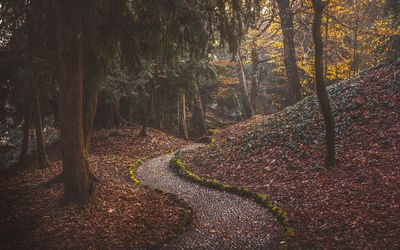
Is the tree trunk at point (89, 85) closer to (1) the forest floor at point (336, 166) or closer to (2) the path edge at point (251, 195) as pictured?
(2) the path edge at point (251, 195)

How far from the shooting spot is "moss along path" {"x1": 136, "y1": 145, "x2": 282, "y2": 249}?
737 centimetres

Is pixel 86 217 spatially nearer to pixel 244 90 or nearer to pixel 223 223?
pixel 223 223

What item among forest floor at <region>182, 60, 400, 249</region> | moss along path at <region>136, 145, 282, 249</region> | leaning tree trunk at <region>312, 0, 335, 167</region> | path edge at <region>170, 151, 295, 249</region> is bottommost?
moss along path at <region>136, 145, 282, 249</region>

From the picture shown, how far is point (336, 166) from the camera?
10.5 metres

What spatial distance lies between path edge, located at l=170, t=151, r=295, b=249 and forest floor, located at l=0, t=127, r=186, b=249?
5.65ft

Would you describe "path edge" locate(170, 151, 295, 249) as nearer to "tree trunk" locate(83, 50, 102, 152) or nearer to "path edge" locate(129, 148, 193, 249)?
"path edge" locate(129, 148, 193, 249)

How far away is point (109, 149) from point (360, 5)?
1778cm

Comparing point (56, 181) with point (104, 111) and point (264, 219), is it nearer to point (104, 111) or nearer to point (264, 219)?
point (264, 219)

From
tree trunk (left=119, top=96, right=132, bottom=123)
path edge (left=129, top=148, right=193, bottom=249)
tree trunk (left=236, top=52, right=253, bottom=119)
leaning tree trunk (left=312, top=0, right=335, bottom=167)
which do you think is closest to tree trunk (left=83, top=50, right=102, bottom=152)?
path edge (left=129, top=148, right=193, bottom=249)

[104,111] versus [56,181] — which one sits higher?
[104,111]

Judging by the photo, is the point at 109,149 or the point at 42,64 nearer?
the point at 42,64

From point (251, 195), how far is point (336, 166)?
8.33ft

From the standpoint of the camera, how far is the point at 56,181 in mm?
11734

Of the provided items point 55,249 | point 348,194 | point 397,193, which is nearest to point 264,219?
point 348,194
